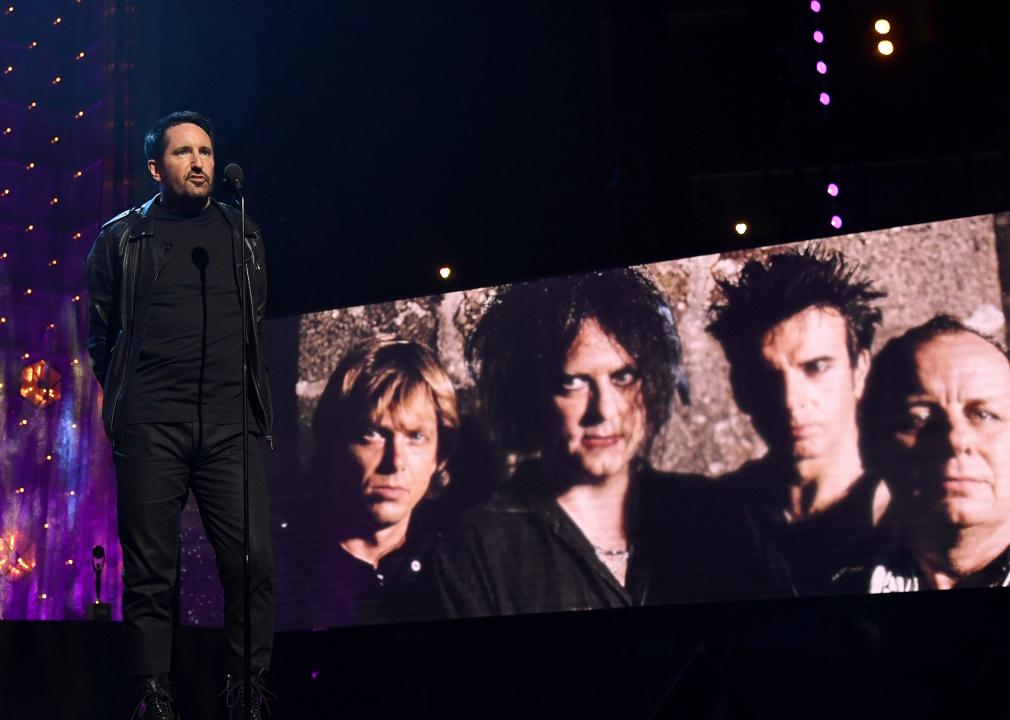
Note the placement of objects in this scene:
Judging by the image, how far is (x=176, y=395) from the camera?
2479mm

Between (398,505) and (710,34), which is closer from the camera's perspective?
(398,505)

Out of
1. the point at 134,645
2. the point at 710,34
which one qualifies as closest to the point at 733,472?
the point at 710,34

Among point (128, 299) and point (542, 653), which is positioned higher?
point (128, 299)

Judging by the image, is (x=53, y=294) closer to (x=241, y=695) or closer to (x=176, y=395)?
(x=176, y=395)

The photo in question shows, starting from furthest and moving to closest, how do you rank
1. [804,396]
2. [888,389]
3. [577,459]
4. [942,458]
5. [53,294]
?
[53,294], [577,459], [804,396], [888,389], [942,458]

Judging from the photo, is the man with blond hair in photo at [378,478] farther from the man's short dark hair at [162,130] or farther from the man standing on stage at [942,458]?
the man's short dark hair at [162,130]

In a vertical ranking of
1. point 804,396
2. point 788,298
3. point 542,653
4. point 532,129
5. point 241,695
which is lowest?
point 542,653

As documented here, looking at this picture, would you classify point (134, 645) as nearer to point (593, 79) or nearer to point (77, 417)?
point (77, 417)

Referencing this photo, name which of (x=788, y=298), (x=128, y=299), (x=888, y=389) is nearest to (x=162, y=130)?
(x=128, y=299)

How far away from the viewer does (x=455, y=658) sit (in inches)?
205

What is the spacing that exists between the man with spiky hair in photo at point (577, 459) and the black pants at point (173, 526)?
102 inches

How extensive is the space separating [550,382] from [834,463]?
1228mm

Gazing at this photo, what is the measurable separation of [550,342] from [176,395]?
→ 2.78m

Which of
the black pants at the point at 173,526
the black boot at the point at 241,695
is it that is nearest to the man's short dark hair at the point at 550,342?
the black pants at the point at 173,526
